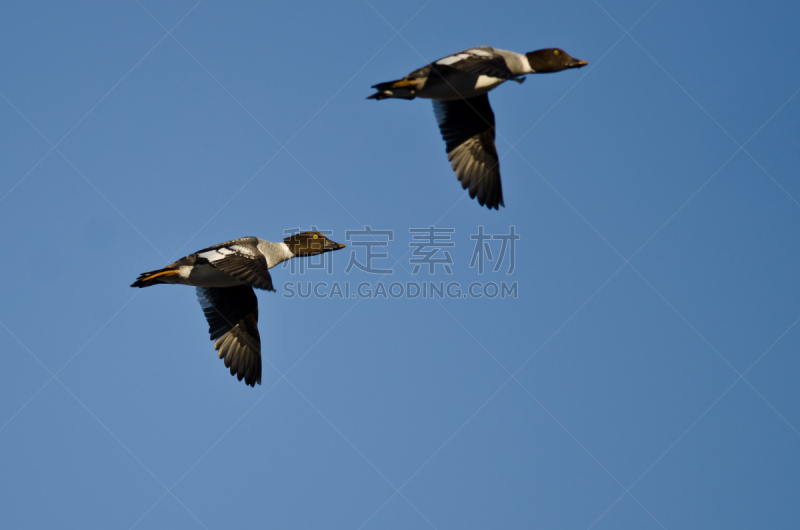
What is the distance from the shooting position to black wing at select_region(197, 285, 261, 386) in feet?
58.5

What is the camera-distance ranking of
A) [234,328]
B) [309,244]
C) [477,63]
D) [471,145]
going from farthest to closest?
[309,244] → [234,328] → [471,145] → [477,63]

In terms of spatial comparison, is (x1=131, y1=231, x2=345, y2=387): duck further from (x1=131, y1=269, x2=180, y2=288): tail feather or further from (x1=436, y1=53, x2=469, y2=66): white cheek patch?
(x1=436, y1=53, x2=469, y2=66): white cheek patch

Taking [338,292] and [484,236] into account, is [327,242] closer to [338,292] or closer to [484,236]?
[338,292]

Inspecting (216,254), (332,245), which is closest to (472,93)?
(332,245)

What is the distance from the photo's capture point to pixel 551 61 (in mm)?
15922

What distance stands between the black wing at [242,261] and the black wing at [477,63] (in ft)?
14.4

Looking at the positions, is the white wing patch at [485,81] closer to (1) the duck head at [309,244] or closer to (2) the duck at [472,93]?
(2) the duck at [472,93]

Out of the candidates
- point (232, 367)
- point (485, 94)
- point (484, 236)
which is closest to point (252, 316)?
point (232, 367)

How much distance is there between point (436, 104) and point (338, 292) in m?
4.04

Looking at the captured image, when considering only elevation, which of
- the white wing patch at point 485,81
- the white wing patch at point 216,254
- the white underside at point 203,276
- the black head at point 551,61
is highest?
the black head at point 551,61

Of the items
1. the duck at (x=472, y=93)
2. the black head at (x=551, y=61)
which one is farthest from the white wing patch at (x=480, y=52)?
the black head at (x=551, y=61)

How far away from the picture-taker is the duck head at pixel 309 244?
18.2m

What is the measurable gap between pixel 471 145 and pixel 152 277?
624 centimetres

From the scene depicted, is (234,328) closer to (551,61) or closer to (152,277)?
(152,277)
